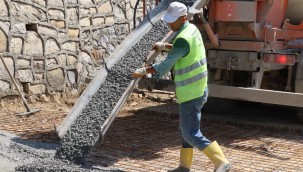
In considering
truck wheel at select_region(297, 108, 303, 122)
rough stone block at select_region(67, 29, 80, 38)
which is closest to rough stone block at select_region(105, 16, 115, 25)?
rough stone block at select_region(67, 29, 80, 38)

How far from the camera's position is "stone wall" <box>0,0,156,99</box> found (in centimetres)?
845

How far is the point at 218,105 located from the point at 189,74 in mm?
2904

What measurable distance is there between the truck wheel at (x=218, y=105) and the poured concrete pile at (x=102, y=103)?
1.79m

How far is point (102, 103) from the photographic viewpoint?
6141 mm

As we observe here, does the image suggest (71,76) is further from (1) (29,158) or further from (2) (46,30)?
(1) (29,158)

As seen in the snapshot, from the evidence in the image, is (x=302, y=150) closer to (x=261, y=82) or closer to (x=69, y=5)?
(x=261, y=82)

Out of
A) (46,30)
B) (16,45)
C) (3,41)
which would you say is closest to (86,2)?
(46,30)

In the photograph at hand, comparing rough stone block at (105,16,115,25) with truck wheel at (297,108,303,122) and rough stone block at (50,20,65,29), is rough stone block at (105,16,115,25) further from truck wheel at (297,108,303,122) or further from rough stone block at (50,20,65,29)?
truck wheel at (297,108,303,122)

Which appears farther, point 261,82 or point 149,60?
point 261,82

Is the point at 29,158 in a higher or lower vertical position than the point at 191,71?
lower

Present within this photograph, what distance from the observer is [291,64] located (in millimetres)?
7020

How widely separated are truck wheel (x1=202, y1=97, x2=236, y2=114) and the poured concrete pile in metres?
1.79

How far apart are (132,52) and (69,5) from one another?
3146 millimetres

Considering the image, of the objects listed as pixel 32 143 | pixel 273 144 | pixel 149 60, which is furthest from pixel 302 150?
pixel 32 143
